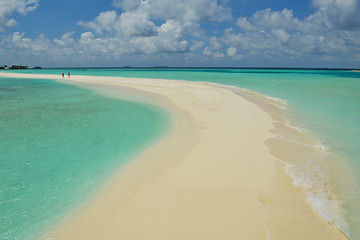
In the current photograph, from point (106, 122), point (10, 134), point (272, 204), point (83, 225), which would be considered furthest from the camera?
point (106, 122)

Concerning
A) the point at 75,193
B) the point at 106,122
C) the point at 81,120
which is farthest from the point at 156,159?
the point at 81,120

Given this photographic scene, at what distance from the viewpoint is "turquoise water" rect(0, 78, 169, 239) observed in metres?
4.22

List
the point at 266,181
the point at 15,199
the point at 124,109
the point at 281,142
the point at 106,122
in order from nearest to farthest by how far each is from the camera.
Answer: the point at 15,199, the point at 266,181, the point at 281,142, the point at 106,122, the point at 124,109

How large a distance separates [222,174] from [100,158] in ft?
12.0

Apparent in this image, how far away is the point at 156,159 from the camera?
6.50 meters

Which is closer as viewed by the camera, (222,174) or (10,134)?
(222,174)

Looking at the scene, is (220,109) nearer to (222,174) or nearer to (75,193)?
(222,174)

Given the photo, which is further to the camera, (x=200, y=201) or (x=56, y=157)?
(x=56, y=157)

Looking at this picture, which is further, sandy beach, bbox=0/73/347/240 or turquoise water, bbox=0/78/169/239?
turquoise water, bbox=0/78/169/239

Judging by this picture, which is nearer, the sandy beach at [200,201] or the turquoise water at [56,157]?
the sandy beach at [200,201]

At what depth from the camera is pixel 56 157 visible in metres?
6.70

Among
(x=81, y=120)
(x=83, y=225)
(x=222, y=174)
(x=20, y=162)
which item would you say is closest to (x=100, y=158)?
(x=20, y=162)

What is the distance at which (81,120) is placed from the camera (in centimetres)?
1133

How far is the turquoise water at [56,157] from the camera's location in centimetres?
422
